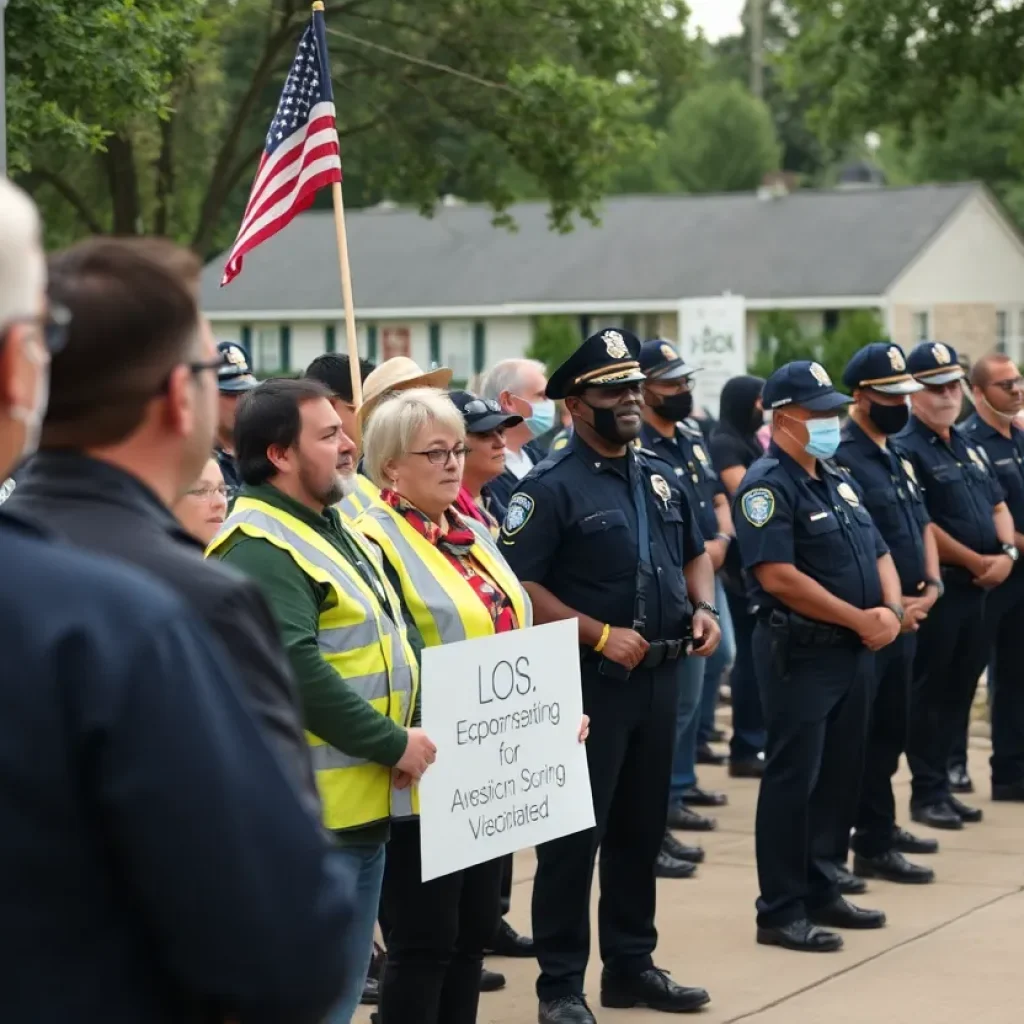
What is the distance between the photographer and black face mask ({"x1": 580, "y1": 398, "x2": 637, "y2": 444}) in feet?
20.8

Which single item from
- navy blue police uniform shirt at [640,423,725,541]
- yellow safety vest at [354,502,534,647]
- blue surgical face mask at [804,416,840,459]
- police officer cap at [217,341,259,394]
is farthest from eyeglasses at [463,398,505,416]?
navy blue police uniform shirt at [640,423,725,541]

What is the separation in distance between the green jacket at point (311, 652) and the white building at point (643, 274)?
1657 inches

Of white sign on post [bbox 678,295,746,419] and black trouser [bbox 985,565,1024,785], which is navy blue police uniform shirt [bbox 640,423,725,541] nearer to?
black trouser [bbox 985,565,1024,785]

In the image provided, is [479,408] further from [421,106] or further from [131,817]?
[421,106]

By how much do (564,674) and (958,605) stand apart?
4.38 m

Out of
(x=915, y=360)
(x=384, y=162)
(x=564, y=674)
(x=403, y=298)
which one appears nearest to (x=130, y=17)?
(x=915, y=360)

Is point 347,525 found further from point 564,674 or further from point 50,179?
point 50,179

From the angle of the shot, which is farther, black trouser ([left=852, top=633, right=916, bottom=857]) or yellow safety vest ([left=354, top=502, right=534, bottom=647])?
black trouser ([left=852, top=633, right=916, bottom=857])

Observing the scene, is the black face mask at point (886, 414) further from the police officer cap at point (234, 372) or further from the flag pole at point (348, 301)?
the police officer cap at point (234, 372)

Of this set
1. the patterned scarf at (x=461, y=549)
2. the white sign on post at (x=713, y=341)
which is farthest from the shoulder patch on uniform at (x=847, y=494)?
the white sign on post at (x=713, y=341)

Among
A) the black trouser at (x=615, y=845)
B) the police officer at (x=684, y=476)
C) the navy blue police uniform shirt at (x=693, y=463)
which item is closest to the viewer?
the black trouser at (x=615, y=845)

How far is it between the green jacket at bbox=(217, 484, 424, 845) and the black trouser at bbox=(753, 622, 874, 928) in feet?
9.31

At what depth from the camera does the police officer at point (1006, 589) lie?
10.0 metres

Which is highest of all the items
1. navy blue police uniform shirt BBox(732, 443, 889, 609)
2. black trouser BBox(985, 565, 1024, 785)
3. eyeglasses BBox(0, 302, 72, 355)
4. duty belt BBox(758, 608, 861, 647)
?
eyeglasses BBox(0, 302, 72, 355)
